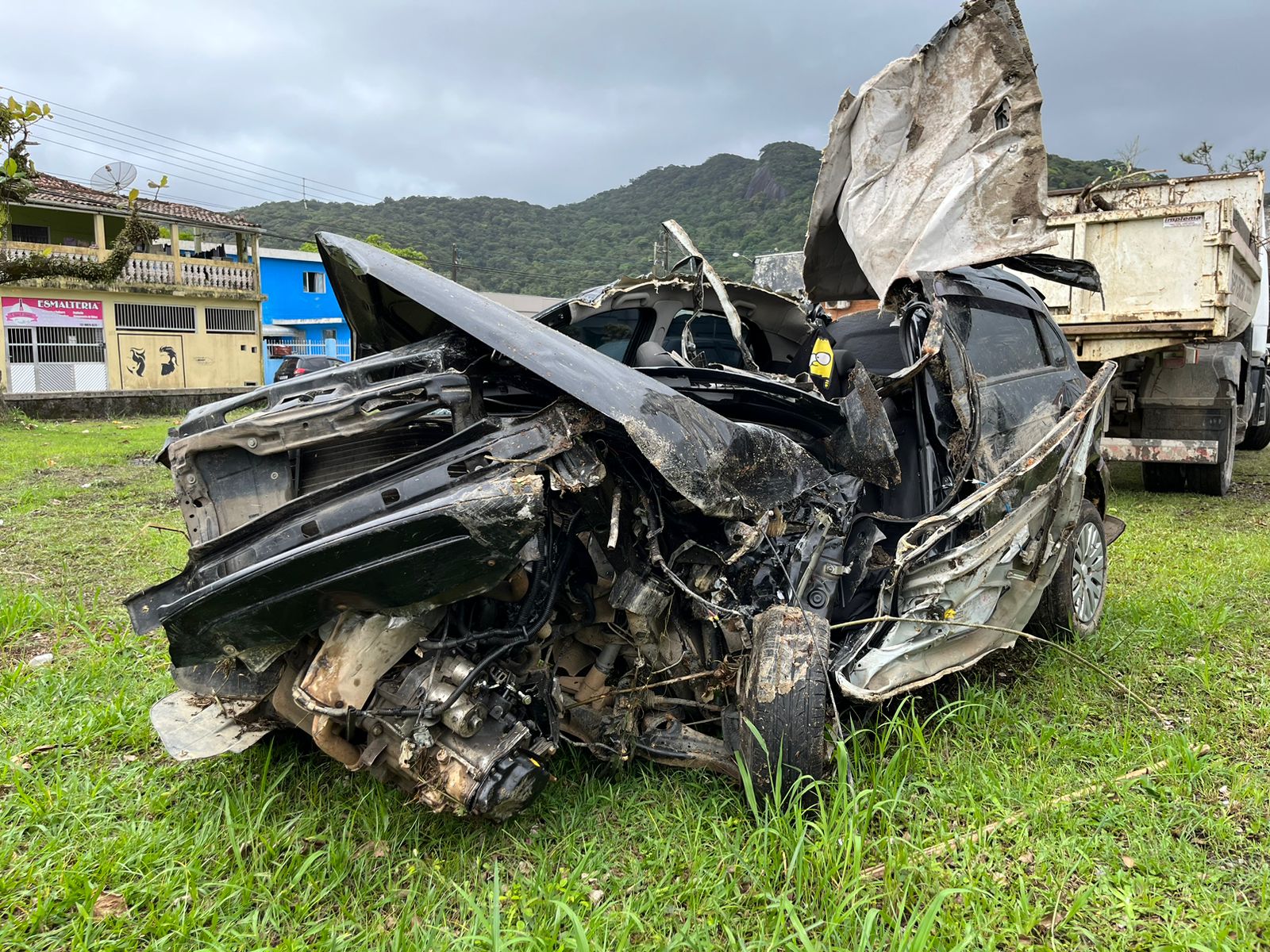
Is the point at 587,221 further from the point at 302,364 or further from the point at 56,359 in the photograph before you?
the point at 302,364

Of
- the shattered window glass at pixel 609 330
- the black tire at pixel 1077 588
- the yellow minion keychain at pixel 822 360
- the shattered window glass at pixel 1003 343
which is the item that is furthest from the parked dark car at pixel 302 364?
the black tire at pixel 1077 588

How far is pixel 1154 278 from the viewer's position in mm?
7039

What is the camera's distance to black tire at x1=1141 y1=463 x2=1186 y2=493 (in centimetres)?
805

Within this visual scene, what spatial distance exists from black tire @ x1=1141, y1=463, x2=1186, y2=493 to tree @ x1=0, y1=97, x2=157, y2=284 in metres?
11.4

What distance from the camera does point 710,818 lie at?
262 cm

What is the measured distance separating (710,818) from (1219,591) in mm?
3687

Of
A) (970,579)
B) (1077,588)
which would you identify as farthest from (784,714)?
(1077,588)

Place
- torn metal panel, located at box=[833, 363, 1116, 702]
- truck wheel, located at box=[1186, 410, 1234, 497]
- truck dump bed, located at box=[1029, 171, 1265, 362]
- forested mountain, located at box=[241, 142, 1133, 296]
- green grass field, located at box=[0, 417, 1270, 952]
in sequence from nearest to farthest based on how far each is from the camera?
green grass field, located at box=[0, 417, 1270, 952], torn metal panel, located at box=[833, 363, 1116, 702], truck dump bed, located at box=[1029, 171, 1265, 362], truck wheel, located at box=[1186, 410, 1234, 497], forested mountain, located at box=[241, 142, 1133, 296]

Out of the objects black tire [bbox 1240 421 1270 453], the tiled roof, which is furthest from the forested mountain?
black tire [bbox 1240 421 1270 453]

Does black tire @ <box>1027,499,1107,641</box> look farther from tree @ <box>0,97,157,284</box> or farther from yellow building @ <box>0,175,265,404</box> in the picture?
yellow building @ <box>0,175,265,404</box>

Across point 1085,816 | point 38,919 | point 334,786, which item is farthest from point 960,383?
point 38,919

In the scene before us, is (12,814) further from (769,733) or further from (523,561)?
(769,733)

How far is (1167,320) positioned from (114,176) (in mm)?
20660

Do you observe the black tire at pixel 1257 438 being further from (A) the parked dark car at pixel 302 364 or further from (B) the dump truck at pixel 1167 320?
(A) the parked dark car at pixel 302 364
